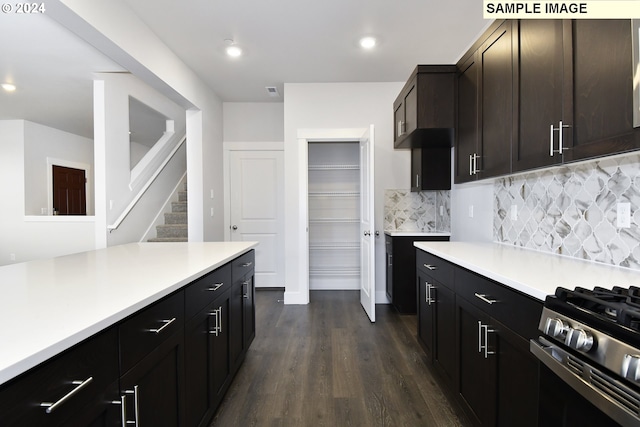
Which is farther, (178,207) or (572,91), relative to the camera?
(178,207)

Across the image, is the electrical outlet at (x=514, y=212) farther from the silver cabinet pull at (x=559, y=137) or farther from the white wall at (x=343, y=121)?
the white wall at (x=343, y=121)

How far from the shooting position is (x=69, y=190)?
22.1 ft

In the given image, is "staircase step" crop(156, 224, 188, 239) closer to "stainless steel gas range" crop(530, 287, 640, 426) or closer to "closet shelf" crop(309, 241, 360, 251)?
"closet shelf" crop(309, 241, 360, 251)

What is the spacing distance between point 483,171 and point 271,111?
3528 millimetres

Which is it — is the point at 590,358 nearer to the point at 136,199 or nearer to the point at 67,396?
the point at 67,396

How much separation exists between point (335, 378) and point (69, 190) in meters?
7.13

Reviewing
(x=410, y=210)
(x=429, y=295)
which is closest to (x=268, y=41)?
(x=410, y=210)

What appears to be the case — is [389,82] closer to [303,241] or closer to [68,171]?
[303,241]

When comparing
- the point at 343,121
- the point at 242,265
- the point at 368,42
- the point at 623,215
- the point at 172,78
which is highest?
the point at 368,42

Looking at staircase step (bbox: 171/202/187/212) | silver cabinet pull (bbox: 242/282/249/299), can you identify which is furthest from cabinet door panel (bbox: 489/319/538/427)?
staircase step (bbox: 171/202/187/212)

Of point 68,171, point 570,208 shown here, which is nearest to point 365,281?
point 570,208

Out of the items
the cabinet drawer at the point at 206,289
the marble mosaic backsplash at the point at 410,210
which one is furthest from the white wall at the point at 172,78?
the marble mosaic backsplash at the point at 410,210

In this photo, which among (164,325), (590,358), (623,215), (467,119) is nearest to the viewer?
(590,358)

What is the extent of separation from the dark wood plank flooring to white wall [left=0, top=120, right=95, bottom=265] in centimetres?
348
